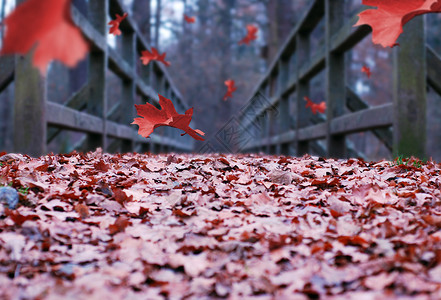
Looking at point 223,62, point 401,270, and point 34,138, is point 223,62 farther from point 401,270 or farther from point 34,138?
point 401,270

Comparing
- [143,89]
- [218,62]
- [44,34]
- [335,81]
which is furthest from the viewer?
[218,62]

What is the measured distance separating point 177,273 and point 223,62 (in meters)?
20.3

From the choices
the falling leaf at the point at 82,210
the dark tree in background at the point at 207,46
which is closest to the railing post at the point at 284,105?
the falling leaf at the point at 82,210

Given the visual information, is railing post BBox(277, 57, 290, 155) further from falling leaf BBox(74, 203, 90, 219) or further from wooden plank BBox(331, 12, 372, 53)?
falling leaf BBox(74, 203, 90, 219)

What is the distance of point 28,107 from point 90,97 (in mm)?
1740

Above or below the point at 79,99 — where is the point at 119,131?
below

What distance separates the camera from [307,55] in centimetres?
690

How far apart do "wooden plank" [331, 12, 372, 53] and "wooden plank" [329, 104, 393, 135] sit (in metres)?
0.82

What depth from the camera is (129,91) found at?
22.2 ft

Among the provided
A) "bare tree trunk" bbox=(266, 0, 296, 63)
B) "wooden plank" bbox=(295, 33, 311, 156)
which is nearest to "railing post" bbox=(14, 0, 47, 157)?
"wooden plank" bbox=(295, 33, 311, 156)

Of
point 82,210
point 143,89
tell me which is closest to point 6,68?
point 82,210

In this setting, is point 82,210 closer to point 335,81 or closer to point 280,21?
point 335,81

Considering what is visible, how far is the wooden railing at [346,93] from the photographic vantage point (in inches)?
129

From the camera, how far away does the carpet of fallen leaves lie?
44.1 inches
